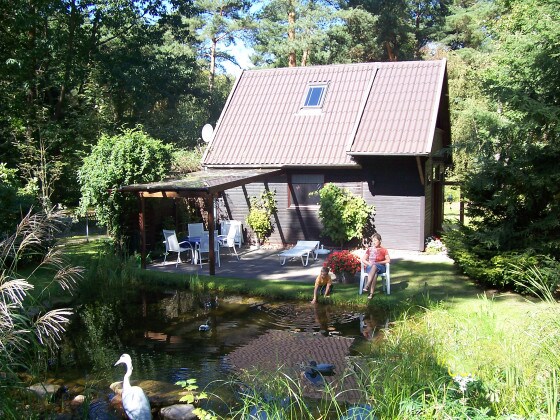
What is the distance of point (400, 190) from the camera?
1498 centimetres

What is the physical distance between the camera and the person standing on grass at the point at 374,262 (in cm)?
1019

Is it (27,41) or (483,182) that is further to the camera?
(27,41)

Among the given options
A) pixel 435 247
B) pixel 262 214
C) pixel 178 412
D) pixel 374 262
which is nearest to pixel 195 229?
pixel 262 214

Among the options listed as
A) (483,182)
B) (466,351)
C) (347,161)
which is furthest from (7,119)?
(466,351)

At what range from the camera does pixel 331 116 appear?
16.5m

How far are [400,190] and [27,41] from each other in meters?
14.9

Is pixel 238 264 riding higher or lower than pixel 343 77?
lower

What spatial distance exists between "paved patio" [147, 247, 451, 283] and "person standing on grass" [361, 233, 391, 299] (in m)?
1.73

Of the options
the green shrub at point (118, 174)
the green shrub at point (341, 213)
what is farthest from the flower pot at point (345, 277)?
the green shrub at point (118, 174)

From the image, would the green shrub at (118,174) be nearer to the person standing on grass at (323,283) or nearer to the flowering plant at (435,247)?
the person standing on grass at (323,283)

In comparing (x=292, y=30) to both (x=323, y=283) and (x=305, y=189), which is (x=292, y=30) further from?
(x=323, y=283)

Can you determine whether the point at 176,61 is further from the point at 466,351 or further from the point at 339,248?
the point at 466,351

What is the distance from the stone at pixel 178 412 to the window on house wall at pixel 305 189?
10.3 metres

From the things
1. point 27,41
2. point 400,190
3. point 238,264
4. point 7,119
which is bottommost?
point 238,264
